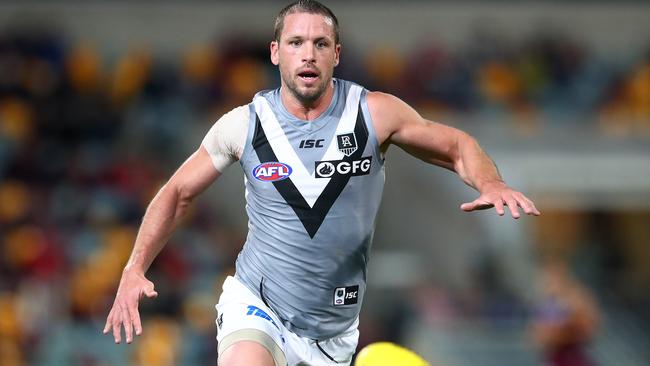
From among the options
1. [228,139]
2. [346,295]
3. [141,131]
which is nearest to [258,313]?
[346,295]

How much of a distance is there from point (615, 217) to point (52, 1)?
36.9ft

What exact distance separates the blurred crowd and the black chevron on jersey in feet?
25.7

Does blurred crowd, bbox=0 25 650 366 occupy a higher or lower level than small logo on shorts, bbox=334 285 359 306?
lower

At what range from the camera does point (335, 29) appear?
18.2 feet

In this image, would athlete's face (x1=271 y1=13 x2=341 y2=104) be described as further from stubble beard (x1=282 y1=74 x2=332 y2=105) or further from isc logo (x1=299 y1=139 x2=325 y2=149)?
isc logo (x1=299 y1=139 x2=325 y2=149)

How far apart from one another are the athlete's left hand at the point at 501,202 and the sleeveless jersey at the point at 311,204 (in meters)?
0.68

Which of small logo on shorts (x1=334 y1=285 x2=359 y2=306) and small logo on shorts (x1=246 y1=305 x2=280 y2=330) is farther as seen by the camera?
small logo on shorts (x1=334 y1=285 x2=359 y2=306)

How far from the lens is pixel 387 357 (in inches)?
220

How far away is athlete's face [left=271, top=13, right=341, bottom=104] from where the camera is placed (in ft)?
17.8

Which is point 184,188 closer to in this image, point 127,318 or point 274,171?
point 274,171

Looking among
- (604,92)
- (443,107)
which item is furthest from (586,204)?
(443,107)

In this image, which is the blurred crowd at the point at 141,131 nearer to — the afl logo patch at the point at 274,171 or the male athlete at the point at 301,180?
the male athlete at the point at 301,180

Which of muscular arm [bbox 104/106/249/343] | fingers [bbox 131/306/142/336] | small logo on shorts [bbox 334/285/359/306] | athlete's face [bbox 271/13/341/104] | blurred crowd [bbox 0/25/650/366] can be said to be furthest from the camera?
blurred crowd [bbox 0/25/650/366]

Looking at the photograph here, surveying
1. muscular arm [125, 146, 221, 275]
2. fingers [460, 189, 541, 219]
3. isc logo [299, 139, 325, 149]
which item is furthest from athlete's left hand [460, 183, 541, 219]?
muscular arm [125, 146, 221, 275]
